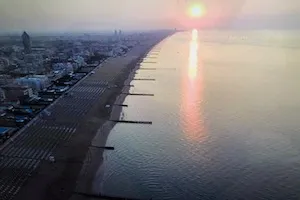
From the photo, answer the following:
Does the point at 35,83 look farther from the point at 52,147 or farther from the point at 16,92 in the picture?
the point at 52,147

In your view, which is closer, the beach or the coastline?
the beach

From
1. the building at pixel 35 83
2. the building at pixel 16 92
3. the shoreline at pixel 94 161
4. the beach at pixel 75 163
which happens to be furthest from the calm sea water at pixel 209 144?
the building at pixel 35 83

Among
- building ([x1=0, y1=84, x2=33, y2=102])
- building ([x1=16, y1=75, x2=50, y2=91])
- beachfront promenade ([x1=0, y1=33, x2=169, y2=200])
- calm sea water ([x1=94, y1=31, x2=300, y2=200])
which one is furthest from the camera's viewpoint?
building ([x1=16, y1=75, x2=50, y2=91])

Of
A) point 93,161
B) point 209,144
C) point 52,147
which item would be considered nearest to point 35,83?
point 52,147

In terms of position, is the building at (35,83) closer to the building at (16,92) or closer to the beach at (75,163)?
the building at (16,92)

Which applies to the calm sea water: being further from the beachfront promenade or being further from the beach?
the beachfront promenade

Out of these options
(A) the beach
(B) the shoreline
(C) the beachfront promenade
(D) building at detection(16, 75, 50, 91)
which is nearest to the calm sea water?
(B) the shoreline

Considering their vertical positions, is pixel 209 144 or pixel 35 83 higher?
pixel 35 83
